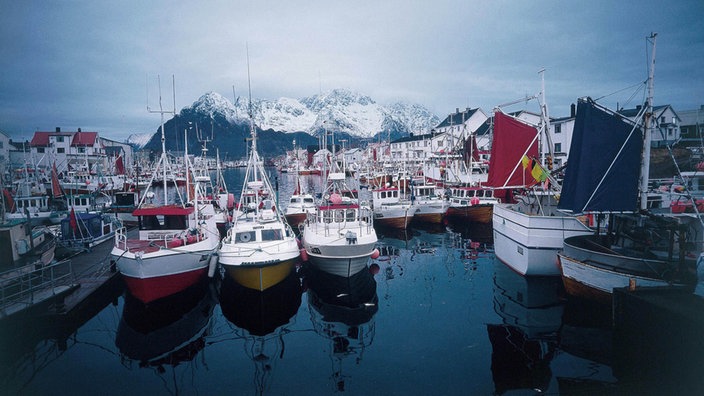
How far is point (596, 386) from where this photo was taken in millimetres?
10328

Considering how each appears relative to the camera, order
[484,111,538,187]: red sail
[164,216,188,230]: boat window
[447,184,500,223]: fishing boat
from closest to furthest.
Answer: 1. [164,216,188,230]: boat window
2. [484,111,538,187]: red sail
3. [447,184,500,223]: fishing boat

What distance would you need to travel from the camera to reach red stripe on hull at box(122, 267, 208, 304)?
15555 millimetres

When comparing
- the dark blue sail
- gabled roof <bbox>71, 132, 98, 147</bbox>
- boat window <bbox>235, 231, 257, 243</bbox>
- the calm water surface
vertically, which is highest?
gabled roof <bbox>71, 132, 98, 147</bbox>

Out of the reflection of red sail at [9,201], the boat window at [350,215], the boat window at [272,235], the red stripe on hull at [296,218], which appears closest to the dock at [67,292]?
the boat window at [272,235]

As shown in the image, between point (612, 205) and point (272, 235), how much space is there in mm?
15258

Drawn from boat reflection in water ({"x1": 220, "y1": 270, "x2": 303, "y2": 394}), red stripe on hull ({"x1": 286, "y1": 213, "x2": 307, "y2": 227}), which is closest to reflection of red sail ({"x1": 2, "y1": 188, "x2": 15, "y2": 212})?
red stripe on hull ({"x1": 286, "y1": 213, "x2": 307, "y2": 227})

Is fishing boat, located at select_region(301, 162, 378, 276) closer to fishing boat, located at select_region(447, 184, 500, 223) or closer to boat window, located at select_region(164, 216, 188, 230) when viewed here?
boat window, located at select_region(164, 216, 188, 230)

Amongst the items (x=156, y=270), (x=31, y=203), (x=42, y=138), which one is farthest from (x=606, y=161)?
(x=42, y=138)

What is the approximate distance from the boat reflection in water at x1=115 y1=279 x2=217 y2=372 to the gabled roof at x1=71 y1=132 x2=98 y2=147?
7814 cm

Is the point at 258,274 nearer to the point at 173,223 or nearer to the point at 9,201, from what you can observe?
the point at 173,223

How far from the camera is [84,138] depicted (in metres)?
79.9

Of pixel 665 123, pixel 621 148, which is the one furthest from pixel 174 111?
pixel 665 123

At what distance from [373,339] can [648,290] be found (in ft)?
30.3

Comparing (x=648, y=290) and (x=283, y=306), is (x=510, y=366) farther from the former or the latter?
(x=283, y=306)
